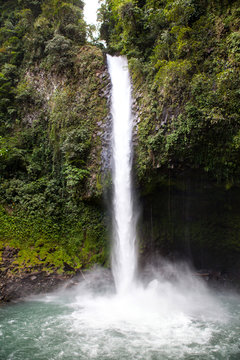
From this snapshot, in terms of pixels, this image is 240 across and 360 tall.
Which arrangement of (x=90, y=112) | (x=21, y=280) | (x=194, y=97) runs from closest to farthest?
(x=194, y=97), (x=21, y=280), (x=90, y=112)

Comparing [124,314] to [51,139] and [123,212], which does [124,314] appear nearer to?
[123,212]

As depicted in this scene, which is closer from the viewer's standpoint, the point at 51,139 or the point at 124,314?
the point at 124,314

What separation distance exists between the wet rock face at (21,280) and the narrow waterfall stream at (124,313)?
38 cm

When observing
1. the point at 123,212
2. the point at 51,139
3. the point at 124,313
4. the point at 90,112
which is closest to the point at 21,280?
the point at 124,313

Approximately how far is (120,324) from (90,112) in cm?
868

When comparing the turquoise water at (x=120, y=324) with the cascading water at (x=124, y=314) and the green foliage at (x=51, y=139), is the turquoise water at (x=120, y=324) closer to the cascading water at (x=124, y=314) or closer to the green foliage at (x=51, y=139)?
the cascading water at (x=124, y=314)

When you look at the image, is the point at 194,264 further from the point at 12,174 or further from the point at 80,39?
the point at 80,39

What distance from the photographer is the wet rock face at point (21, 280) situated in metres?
8.84

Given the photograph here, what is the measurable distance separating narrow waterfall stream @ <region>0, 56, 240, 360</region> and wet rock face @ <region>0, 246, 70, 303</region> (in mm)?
383

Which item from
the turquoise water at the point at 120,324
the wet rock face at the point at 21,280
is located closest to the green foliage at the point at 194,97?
the turquoise water at the point at 120,324

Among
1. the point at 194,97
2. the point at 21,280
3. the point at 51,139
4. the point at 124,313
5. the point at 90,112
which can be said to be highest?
the point at 90,112

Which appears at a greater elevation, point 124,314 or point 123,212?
point 123,212

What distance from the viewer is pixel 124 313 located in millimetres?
7551

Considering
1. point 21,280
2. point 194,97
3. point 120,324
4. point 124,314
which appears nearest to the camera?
point 120,324
